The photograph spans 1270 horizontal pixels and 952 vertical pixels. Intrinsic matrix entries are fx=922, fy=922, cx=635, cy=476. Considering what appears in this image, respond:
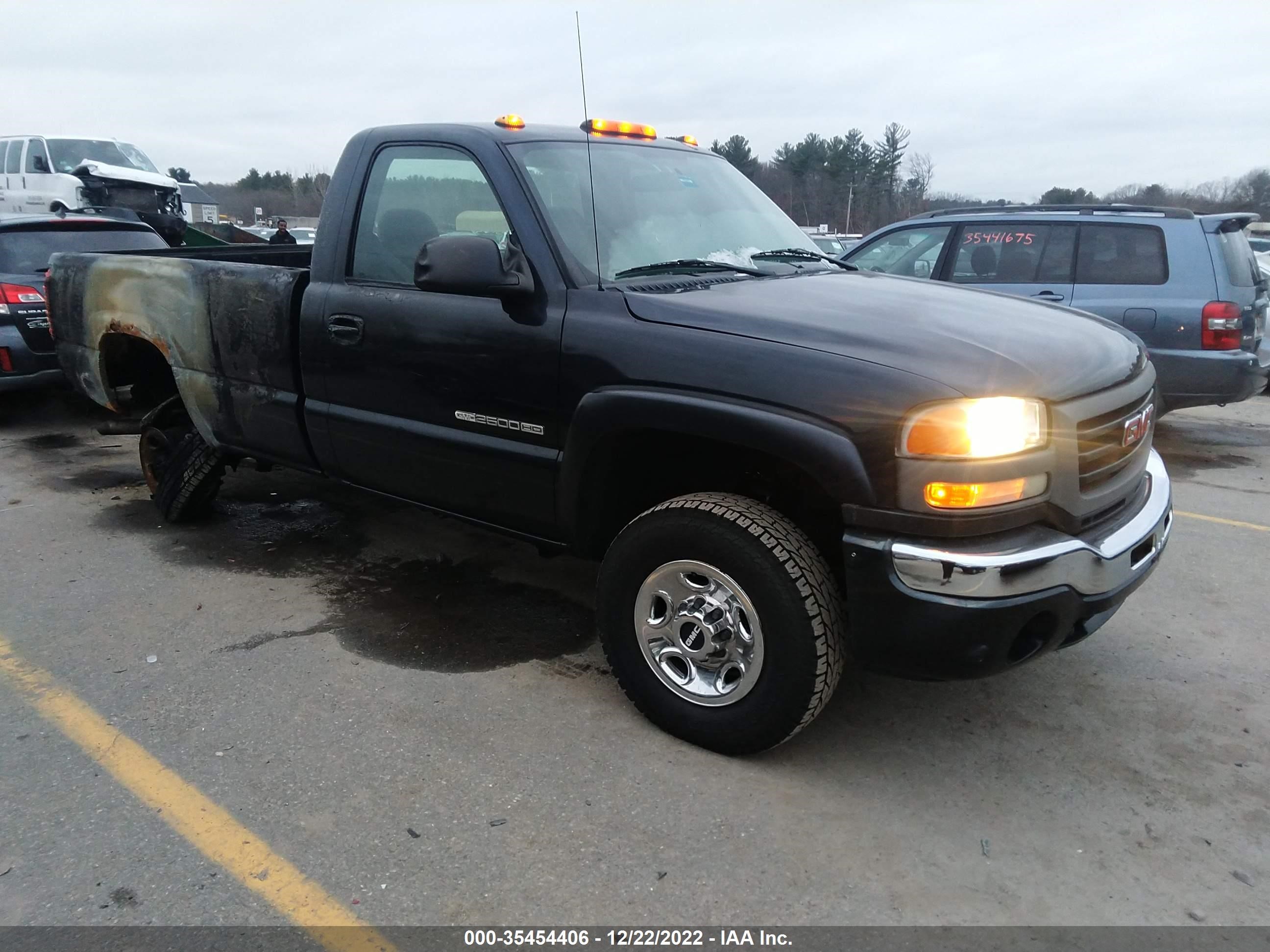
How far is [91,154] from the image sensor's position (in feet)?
50.8

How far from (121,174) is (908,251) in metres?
13.2

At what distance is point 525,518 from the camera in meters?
3.39

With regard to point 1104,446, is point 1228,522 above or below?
below

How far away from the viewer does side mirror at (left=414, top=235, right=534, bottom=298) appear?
300 centimetres

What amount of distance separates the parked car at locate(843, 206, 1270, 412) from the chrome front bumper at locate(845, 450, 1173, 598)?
3831 mm

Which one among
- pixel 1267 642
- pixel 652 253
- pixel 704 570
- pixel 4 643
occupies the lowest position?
pixel 1267 642

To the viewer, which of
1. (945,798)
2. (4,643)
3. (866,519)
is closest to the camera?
(866,519)

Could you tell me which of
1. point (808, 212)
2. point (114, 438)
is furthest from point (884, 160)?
point (114, 438)

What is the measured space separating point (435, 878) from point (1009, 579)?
1.70 metres

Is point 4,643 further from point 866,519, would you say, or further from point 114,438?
point 114,438

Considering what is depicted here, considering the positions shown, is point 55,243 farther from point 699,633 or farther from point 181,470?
point 699,633

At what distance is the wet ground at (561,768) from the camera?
7.79 feet

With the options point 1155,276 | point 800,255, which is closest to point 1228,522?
point 1155,276

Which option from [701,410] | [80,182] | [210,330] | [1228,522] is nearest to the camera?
[701,410]
